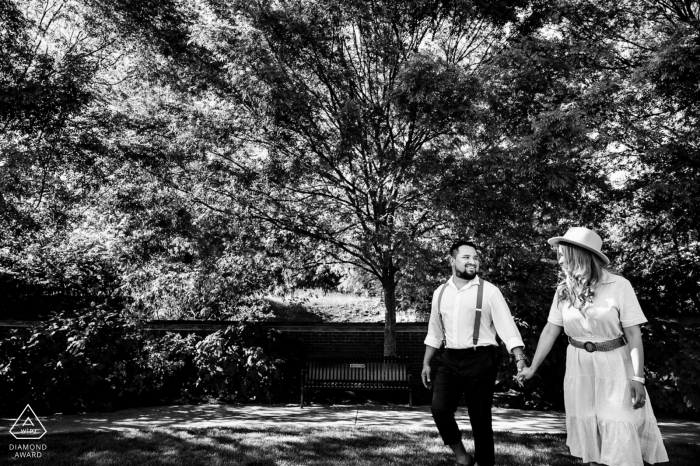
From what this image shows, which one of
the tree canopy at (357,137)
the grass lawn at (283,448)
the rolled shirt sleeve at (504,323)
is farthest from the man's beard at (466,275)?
the tree canopy at (357,137)

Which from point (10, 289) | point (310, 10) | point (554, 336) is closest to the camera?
point (554, 336)

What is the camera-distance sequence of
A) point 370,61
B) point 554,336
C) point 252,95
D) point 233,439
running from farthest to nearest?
point 370,61 → point 252,95 → point 233,439 → point 554,336

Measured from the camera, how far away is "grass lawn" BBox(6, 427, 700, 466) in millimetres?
5504

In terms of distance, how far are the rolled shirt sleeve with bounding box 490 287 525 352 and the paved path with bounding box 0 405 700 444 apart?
3.10m

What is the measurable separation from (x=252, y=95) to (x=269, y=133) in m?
0.88

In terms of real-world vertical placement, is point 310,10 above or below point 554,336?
above

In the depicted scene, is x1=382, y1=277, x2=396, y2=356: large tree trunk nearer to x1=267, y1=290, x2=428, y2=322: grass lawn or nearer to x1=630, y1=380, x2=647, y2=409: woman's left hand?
x1=267, y1=290, x2=428, y2=322: grass lawn

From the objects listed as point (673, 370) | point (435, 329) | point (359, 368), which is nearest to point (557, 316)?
point (435, 329)

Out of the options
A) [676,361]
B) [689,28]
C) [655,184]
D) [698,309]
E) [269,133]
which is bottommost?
[676,361]

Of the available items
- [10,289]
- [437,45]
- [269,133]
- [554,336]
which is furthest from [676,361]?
[10,289]

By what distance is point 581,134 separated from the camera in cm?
679

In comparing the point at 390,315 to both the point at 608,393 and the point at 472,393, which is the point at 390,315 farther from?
the point at 608,393

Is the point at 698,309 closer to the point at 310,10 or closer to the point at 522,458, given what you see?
the point at 522,458

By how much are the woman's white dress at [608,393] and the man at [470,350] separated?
679 mm
